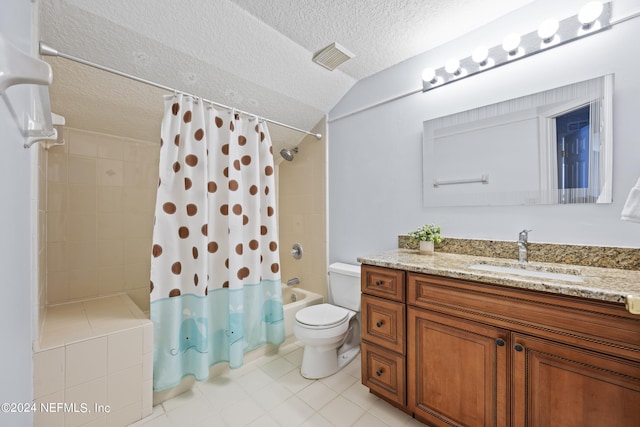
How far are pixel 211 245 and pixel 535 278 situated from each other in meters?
1.72

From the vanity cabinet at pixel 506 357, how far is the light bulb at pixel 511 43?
135 cm

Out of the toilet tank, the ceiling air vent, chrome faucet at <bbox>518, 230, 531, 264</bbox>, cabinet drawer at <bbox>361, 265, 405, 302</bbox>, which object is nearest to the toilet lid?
the toilet tank

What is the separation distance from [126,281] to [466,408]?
7.90 feet

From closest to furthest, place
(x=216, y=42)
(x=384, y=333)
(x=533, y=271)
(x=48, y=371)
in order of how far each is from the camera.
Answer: (x=48, y=371) < (x=533, y=271) < (x=384, y=333) < (x=216, y=42)

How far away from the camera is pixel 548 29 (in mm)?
1351

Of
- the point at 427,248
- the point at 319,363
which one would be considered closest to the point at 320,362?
Answer: the point at 319,363

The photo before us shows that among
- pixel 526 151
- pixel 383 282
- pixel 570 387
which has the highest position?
pixel 526 151

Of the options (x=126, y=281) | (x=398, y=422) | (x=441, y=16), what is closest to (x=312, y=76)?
(x=441, y=16)

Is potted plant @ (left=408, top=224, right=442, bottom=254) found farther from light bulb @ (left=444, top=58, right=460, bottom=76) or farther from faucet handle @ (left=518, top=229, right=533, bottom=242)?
light bulb @ (left=444, top=58, right=460, bottom=76)

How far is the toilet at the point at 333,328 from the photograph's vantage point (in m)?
1.70

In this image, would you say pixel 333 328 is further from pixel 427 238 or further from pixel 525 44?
pixel 525 44

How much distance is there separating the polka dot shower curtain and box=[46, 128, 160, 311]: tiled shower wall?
848 millimetres

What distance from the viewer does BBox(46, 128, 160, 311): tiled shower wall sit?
181 centimetres

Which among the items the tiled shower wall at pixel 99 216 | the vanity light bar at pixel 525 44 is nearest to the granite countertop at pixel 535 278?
the vanity light bar at pixel 525 44
